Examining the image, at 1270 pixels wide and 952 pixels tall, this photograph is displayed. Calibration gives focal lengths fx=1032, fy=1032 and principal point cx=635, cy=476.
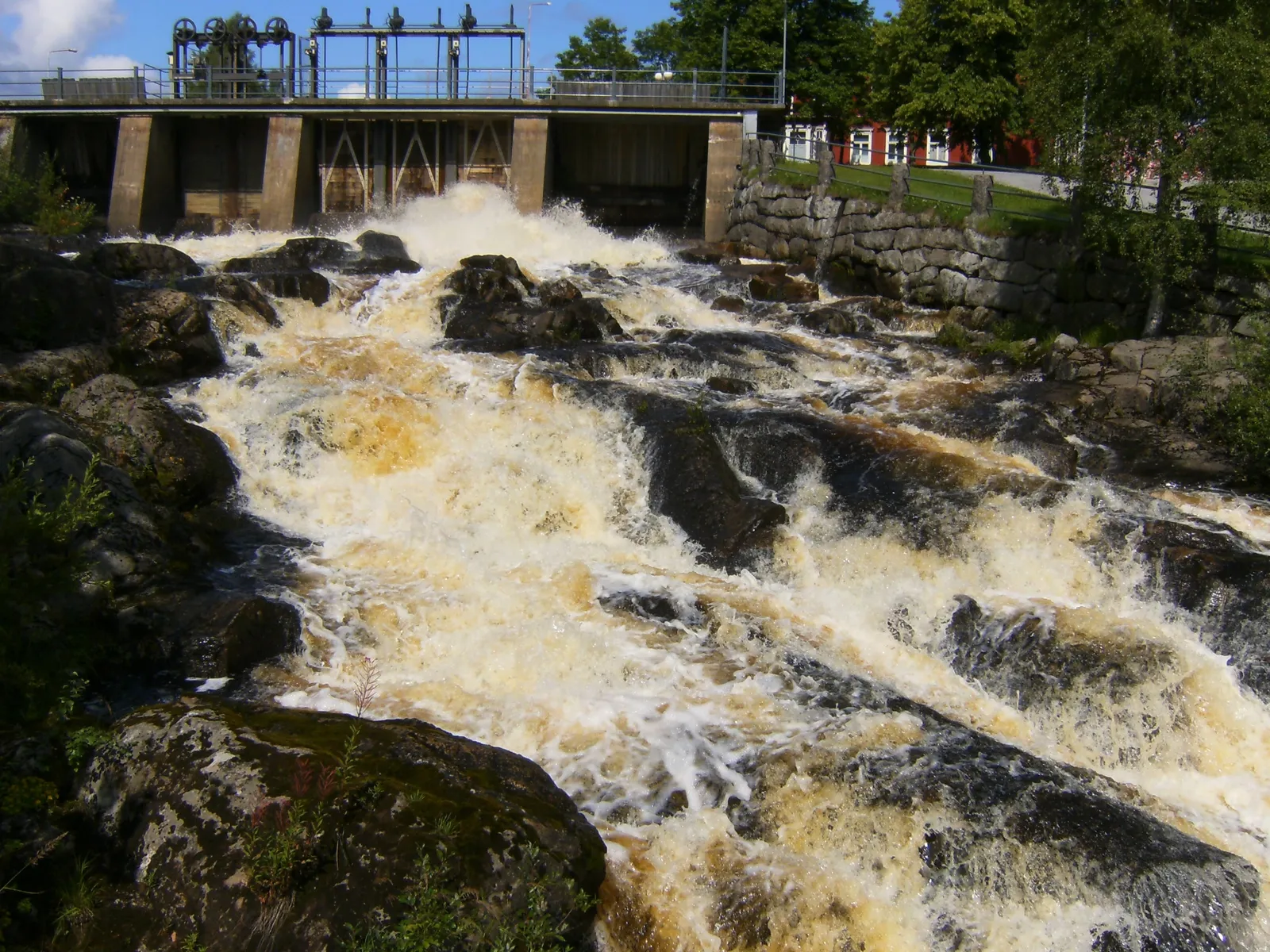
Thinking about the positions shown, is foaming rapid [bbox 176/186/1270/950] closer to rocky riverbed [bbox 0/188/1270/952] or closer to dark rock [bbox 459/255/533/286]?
rocky riverbed [bbox 0/188/1270/952]

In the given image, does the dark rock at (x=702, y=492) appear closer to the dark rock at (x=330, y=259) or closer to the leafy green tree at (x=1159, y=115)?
the leafy green tree at (x=1159, y=115)

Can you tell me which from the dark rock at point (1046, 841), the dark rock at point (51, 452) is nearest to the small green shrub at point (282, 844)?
A: the dark rock at point (1046, 841)

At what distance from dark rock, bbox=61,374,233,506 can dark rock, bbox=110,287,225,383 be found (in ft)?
7.39

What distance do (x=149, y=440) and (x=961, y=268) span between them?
13.6 metres

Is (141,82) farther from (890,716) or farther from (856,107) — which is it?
(890,716)

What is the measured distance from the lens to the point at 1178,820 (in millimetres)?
6859

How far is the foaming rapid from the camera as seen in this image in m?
5.91

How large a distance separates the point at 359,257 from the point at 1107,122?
1333 cm

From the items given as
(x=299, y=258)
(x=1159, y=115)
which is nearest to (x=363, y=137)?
(x=299, y=258)

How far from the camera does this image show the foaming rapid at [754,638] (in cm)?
591

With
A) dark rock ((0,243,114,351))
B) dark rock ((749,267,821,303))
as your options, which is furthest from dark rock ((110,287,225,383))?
dark rock ((749,267,821,303))

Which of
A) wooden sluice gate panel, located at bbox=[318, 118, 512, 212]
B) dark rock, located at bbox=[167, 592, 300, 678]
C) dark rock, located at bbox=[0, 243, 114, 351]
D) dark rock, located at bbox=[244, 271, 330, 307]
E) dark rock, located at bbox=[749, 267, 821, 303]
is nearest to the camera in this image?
dark rock, located at bbox=[167, 592, 300, 678]

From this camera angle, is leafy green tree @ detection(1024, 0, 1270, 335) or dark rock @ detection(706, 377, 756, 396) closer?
leafy green tree @ detection(1024, 0, 1270, 335)

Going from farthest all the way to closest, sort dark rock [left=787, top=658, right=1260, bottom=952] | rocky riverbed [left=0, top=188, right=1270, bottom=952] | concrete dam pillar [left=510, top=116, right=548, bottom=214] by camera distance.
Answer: concrete dam pillar [left=510, top=116, right=548, bottom=214] < dark rock [left=787, top=658, right=1260, bottom=952] < rocky riverbed [left=0, top=188, right=1270, bottom=952]
